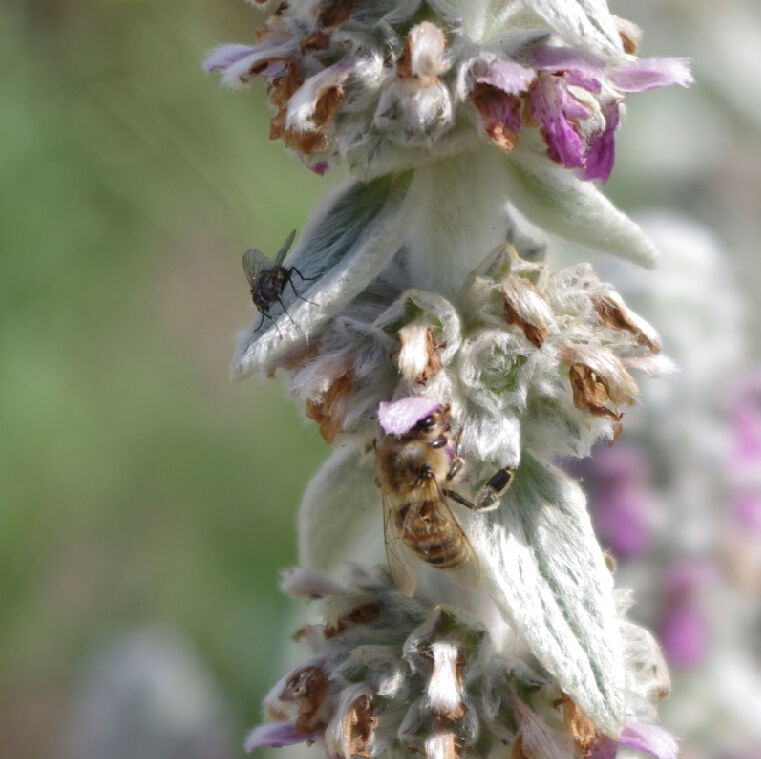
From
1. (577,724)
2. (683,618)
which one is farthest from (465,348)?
(683,618)

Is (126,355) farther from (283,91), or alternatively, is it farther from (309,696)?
(283,91)

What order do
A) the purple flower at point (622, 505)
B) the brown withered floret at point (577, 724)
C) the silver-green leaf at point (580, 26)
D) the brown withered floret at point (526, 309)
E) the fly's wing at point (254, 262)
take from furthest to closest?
the purple flower at point (622, 505) < the fly's wing at point (254, 262) < the brown withered floret at point (577, 724) < the brown withered floret at point (526, 309) < the silver-green leaf at point (580, 26)

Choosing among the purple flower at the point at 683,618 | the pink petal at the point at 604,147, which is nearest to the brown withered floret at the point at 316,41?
the pink petal at the point at 604,147

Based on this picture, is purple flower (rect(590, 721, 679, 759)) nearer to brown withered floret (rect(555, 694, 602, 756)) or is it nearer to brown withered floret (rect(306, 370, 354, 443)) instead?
brown withered floret (rect(555, 694, 602, 756))

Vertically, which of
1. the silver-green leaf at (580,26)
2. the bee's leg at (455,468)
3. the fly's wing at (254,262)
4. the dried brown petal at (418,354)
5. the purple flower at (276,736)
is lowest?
the purple flower at (276,736)

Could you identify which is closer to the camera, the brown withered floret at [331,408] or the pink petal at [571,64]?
the pink petal at [571,64]

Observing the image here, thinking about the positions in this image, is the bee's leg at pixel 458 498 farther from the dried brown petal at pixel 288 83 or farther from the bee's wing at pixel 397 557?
the dried brown petal at pixel 288 83
